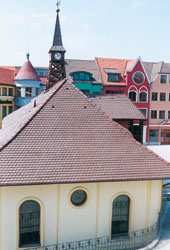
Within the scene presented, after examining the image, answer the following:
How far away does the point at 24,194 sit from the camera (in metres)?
9.91

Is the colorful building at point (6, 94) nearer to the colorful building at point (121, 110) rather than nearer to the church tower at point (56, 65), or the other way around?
the colorful building at point (121, 110)

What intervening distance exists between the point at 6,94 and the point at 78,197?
1008 inches

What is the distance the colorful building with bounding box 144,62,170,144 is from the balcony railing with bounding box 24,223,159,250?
91.5 feet

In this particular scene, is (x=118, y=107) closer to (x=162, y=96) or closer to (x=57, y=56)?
(x=57, y=56)

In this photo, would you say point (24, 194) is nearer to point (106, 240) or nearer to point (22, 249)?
point (22, 249)

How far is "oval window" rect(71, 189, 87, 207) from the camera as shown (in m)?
10.5

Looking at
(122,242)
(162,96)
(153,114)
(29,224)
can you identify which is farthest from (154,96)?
(29,224)

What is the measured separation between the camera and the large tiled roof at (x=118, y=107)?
806 inches

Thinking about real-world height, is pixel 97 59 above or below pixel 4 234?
above

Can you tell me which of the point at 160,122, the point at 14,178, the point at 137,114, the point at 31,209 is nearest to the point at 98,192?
the point at 31,209

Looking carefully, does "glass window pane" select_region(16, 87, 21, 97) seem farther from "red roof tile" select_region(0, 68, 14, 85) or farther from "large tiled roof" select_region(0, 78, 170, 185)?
"large tiled roof" select_region(0, 78, 170, 185)

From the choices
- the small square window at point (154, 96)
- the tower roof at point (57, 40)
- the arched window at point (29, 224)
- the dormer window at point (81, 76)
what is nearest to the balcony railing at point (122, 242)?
the arched window at point (29, 224)

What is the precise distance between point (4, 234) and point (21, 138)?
12.5 ft

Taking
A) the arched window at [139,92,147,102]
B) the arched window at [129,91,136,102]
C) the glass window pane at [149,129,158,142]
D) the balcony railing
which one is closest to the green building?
the arched window at [129,91,136,102]
